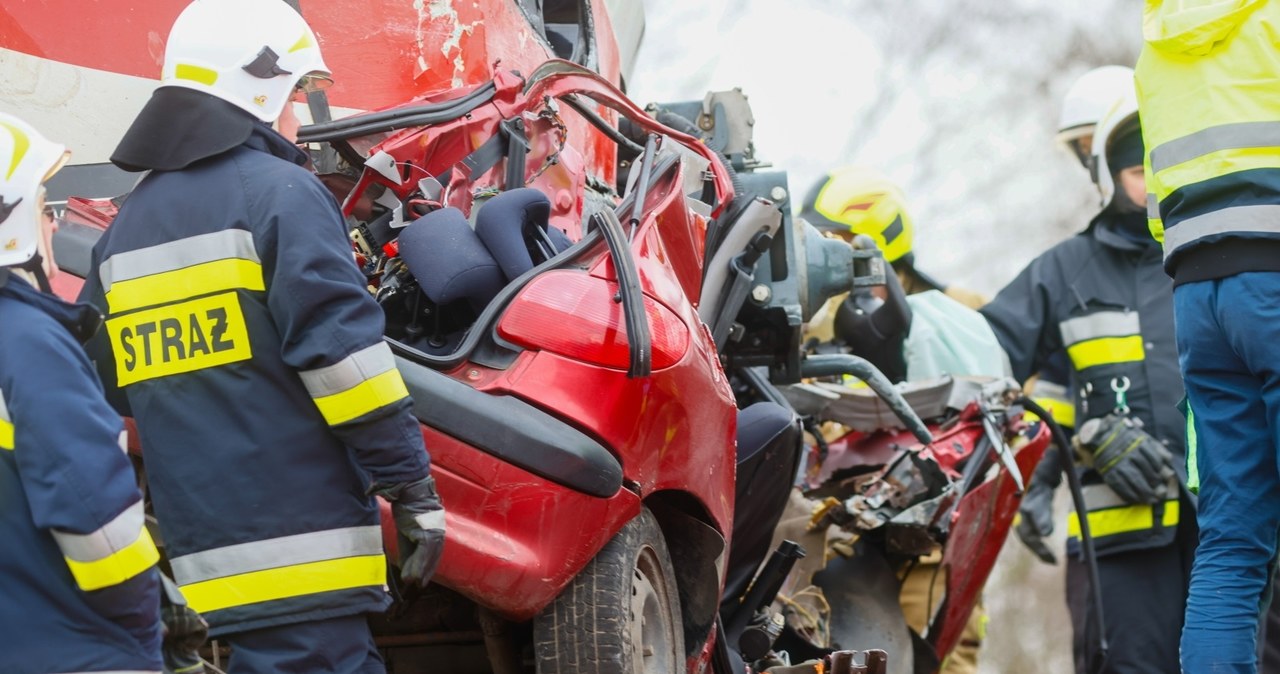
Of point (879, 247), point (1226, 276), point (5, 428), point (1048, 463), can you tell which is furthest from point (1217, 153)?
point (879, 247)

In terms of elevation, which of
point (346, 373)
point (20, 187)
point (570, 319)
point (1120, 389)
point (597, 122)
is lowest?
point (1120, 389)

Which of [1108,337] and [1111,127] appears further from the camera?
[1108,337]

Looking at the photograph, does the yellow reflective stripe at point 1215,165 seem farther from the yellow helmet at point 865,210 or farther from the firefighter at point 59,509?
the yellow helmet at point 865,210

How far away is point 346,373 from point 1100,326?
4337 mm

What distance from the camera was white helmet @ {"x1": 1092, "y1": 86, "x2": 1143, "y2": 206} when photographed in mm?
6527

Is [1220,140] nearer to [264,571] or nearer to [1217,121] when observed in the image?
[1217,121]

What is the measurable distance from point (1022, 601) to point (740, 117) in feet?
24.2

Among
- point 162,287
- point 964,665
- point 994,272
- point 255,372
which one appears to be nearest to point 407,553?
point 255,372

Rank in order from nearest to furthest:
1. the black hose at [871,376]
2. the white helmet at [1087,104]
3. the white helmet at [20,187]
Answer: the white helmet at [20,187]
the black hose at [871,376]
the white helmet at [1087,104]

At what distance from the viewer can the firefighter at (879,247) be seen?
7.24 meters

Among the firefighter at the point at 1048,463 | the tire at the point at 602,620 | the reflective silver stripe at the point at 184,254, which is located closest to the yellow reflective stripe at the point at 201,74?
the reflective silver stripe at the point at 184,254

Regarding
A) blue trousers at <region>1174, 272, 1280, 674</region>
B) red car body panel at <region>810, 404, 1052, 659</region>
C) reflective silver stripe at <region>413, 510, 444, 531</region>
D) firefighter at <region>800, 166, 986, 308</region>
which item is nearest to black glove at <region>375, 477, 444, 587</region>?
reflective silver stripe at <region>413, 510, 444, 531</region>

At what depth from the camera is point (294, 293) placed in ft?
9.87

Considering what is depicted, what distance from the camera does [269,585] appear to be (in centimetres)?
A: 306
